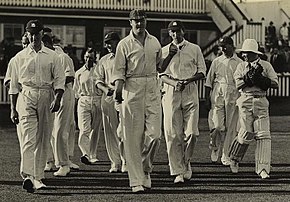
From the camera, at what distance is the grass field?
12030 mm

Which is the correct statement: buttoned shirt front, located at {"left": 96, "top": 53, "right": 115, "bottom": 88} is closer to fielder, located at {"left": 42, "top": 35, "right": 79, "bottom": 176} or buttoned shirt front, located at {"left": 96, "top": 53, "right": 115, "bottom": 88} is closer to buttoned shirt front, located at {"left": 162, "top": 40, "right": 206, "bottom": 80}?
fielder, located at {"left": 42, "top": 35, "right": 79, "bottom": 176}

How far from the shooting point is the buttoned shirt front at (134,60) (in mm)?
12391

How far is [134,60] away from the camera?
12.4 m

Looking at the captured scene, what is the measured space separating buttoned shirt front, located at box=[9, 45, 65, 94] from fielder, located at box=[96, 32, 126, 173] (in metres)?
2.16

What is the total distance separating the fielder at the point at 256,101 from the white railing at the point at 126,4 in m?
24.9

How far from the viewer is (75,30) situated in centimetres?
3894

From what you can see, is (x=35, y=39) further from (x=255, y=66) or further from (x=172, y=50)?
(x=255, y=66)

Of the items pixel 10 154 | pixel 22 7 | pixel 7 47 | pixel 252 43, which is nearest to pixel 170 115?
pixel 252 43

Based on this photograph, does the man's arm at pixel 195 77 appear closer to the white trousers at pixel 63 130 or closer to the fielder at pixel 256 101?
the fielder at pixel 256 101

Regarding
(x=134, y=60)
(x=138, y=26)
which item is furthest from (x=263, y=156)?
(x=138, y=26)

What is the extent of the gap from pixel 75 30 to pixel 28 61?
26644 millimetres

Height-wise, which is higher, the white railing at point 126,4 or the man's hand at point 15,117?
the white railing at point 126,4

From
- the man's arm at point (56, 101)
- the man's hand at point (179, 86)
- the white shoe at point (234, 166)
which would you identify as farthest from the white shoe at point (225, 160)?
the man's arm at point (56, 101)

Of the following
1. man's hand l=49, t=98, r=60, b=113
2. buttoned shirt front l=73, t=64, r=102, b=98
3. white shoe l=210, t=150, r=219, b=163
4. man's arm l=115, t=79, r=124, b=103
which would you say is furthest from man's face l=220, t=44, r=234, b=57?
man's hand l=49, t=98, r=60, b=113
